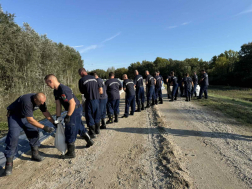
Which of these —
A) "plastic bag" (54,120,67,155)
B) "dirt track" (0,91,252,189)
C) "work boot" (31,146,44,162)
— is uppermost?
"plastic bag" (54,120,67,155)

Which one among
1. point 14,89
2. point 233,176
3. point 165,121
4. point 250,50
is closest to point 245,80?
point 250,50

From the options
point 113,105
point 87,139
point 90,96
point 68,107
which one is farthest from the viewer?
point 113,105

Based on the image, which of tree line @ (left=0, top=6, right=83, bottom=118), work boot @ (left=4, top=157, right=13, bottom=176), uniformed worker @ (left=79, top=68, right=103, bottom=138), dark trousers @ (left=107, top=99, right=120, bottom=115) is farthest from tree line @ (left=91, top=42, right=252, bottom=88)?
work boot @ (left=4, top=157, right=13, bottom=176)

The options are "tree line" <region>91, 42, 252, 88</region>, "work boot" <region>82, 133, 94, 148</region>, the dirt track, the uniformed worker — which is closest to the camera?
the dirt track

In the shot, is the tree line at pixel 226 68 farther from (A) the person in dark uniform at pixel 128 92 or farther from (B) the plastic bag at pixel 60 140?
(B) the plastic bag at pixel 60 140

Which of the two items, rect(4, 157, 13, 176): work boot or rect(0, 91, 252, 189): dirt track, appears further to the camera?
rect(4, 157, 13, 176): work boot

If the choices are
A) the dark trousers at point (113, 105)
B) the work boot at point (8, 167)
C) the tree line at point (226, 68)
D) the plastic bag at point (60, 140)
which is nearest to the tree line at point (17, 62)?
the tree line at point (226, 68)

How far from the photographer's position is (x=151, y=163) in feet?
9.84

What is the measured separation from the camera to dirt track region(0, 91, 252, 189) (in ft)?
8.16

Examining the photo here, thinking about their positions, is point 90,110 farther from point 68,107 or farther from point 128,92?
point 128,92

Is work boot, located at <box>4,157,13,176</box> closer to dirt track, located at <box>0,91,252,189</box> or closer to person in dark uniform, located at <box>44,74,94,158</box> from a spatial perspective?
dirt track, located at <box>0,91,252,189</box>

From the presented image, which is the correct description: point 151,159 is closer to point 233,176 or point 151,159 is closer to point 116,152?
point 116,152

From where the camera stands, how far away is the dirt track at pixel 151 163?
8.16 ft

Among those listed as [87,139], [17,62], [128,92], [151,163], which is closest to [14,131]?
[87,139]
